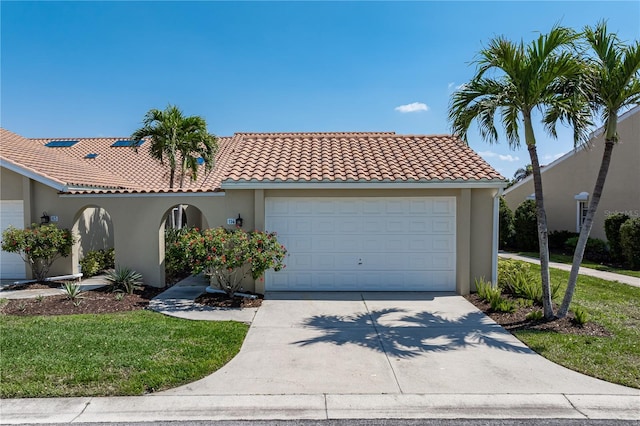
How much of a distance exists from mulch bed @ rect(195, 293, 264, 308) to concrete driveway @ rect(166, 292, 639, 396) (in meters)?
0.61

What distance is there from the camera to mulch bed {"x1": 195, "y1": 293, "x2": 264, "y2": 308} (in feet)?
28.5

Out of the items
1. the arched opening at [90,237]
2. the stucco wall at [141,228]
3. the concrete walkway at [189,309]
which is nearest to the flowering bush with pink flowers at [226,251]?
the concrete walkway at [189,309]

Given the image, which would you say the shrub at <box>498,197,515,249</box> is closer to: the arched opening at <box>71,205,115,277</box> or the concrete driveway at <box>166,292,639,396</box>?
the concrete driveway at <box>166,292,639,396</box>

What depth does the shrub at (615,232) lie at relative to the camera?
1487cm

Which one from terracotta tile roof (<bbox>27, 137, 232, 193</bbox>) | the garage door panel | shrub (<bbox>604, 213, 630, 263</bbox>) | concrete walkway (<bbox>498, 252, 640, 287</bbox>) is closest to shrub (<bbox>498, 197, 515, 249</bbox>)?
concrete walkway (<bbox>498, 252, 640, 287</bbox>)

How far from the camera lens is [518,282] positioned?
9266 mm

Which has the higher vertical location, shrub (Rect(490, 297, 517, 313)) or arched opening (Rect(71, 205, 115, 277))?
arched opening (Rect(71, 205, 115, 277))

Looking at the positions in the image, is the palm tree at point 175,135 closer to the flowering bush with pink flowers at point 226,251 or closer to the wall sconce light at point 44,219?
the wall sconce light at point 44,219

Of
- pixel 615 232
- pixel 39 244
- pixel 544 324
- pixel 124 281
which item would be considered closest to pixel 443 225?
pixel 544 324

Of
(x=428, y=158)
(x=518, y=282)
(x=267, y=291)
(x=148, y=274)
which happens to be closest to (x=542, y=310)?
(x=518, y=282)

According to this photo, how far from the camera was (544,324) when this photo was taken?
7246 millimetres

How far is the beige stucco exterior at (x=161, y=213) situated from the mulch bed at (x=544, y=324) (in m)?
1.81

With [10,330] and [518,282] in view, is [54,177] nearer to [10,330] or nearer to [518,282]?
[10,330]

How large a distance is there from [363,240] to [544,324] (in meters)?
4.54
